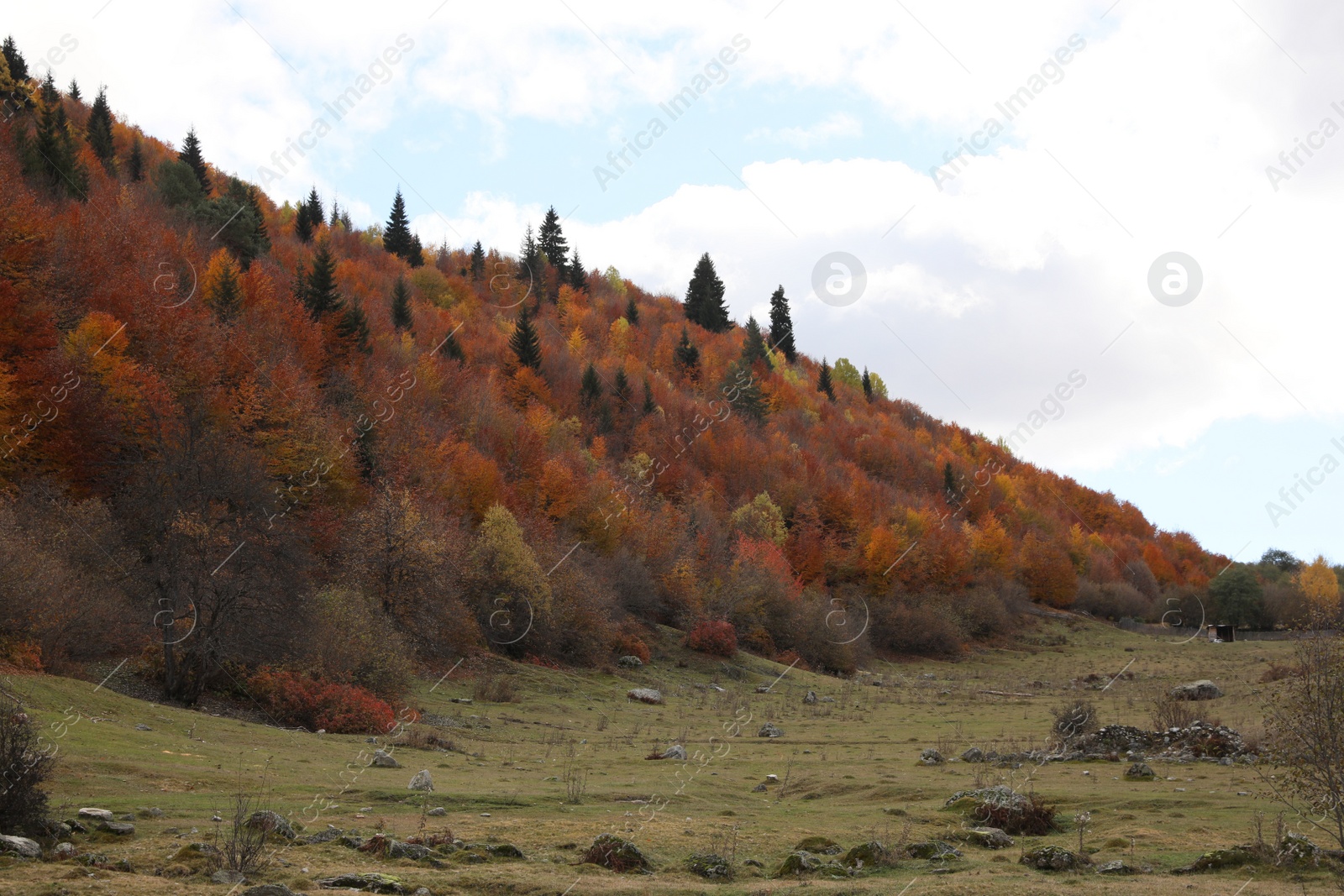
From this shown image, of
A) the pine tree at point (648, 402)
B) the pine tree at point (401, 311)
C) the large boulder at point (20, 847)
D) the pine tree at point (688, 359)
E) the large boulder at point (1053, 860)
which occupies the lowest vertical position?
the large boulder at point (1053, 860)

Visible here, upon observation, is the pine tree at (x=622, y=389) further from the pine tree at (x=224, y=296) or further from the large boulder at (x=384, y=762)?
the large boulder at (x=384, y=762)

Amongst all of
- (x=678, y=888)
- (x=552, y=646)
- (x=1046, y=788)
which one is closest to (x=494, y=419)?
(x=552, y=646)

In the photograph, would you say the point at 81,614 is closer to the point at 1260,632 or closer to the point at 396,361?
the point at 396,361

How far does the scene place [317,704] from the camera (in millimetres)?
29297

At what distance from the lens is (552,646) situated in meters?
53.2

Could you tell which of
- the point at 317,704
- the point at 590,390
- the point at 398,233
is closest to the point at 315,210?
the point at 398,233

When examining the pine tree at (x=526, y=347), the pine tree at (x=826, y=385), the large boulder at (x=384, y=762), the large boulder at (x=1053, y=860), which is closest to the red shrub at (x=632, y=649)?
the large boulder at (x=384, y=762)

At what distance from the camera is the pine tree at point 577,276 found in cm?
16488

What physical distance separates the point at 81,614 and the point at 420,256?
128544mm

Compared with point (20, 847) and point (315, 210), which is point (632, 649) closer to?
point (20, 847)

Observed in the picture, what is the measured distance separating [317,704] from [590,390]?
77817 mm

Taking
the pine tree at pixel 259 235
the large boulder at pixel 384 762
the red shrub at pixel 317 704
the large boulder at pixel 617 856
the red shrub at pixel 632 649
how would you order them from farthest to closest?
the pine tree at pixel 259 235 → the red shrub at pixel 632 649 → the red shrub at pixel 317 704 → the large boulder at pixel 384 762 → the large boulder at pixel 617 856

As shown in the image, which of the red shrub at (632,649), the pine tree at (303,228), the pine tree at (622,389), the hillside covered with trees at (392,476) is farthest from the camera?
the pine tree at (303,228)

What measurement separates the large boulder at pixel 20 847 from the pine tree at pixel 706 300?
155109 mm
